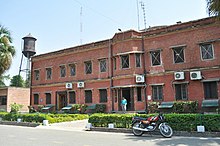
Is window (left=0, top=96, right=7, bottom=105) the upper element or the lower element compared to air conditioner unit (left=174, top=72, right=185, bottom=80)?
lower

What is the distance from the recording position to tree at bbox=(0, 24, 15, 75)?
23.5 m

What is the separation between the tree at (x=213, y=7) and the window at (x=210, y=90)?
776cm

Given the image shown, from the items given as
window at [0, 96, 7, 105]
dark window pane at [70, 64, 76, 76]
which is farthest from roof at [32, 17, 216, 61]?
window at [0, 96, 7, 105]

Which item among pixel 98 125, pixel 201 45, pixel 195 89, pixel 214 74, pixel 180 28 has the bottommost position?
pixel 98 125

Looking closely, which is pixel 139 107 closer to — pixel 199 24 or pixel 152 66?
pixel 152 66

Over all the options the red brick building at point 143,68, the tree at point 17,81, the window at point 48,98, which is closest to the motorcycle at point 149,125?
the red brick building at point 143,68

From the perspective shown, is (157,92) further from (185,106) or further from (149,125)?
(149,125)

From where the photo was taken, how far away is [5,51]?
77.8ft

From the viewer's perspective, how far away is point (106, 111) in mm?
22250

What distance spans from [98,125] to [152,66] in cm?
909

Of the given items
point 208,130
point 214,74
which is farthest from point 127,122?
point 214,74

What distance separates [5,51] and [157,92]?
16.6 m

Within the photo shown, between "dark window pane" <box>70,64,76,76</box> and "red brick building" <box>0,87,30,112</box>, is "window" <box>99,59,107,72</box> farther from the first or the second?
"red brick building" <box>0,87,30,112</box>

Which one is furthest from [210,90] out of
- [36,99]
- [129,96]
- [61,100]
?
[36,99]
